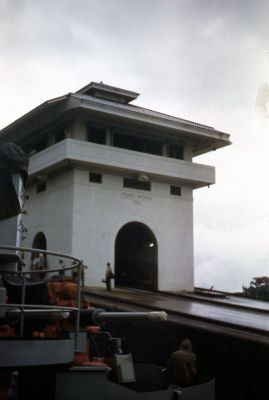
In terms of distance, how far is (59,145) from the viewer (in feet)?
72.6

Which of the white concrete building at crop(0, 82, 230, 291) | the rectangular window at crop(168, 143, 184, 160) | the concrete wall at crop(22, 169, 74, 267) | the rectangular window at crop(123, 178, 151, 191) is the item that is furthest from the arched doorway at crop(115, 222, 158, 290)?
the rectangular window at crop(168, 143, 184, 160)

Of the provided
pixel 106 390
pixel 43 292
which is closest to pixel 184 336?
pixel 43 292

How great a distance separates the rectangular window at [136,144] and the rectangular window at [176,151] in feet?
2.17

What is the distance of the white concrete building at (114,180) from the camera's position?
72.9 ft

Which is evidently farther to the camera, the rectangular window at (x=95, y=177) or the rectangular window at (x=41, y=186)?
the rectangular window at (x=41, y=186)

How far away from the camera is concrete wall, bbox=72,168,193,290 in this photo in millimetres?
22188

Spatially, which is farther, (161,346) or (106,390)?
(161,346)

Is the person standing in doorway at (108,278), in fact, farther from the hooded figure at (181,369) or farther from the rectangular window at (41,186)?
the hooded figure at (181,369)

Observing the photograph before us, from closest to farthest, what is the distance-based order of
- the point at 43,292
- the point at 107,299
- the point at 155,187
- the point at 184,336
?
the point at 43,292, the point at 184,336, the point at 107,299, the point at 155,187

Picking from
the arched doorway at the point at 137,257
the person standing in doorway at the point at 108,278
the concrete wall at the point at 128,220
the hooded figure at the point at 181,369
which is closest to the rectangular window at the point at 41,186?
the concrete wall at the point at 128,220

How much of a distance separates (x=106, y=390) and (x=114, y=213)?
16.4 meters

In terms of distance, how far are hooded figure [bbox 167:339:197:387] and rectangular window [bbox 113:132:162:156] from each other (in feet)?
47.8

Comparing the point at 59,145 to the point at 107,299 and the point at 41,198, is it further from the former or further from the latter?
the point at 107,299

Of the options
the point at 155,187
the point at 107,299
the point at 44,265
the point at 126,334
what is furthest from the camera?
the point at 155,187
